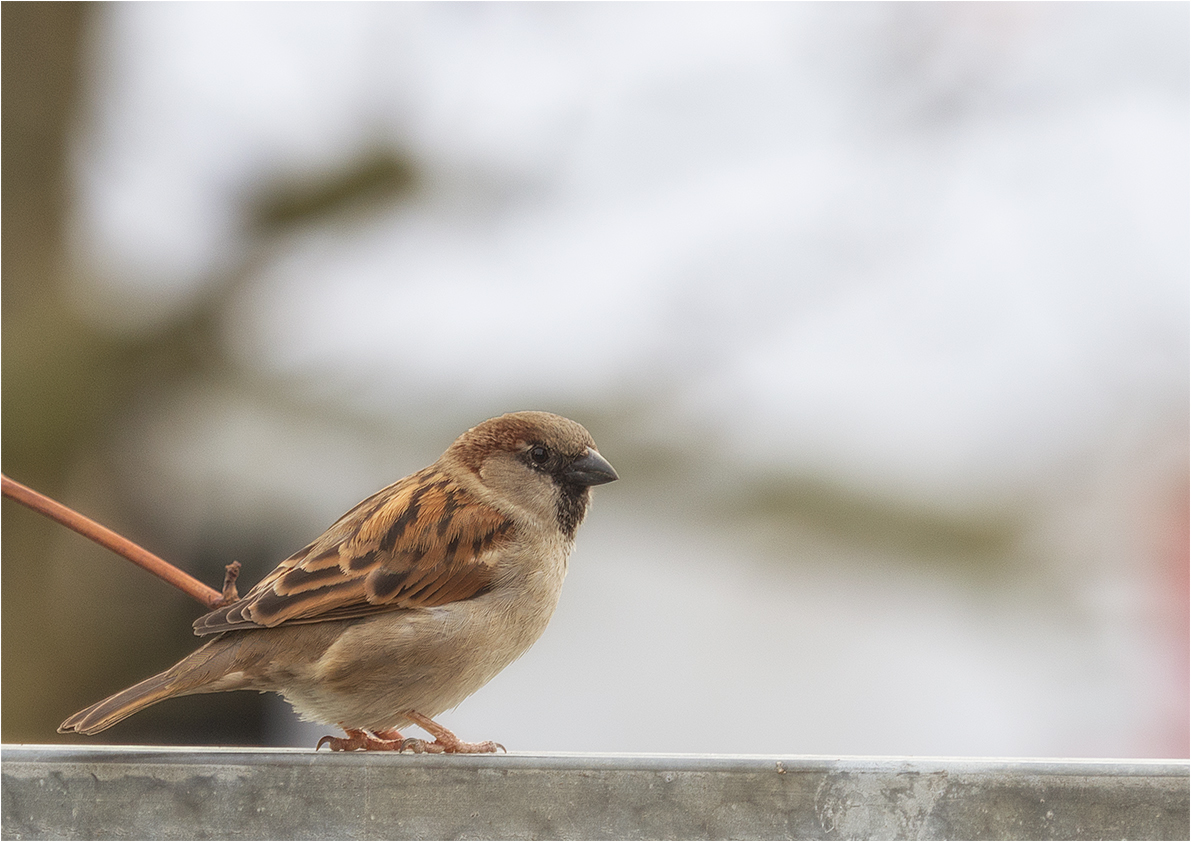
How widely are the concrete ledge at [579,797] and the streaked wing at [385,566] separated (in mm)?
489

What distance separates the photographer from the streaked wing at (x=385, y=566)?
173 centimetres

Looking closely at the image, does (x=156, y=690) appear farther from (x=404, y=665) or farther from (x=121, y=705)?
(x=404, y=665)

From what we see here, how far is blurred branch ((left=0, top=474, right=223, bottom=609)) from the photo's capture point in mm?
1131

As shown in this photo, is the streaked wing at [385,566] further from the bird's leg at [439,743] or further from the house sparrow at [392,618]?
the bird's leg at [439,743]

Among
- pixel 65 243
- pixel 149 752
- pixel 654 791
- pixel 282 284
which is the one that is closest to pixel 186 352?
pixel 282 284

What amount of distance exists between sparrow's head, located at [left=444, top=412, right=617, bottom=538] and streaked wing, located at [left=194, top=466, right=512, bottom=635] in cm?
8

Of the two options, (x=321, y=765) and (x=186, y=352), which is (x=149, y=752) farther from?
(x=186, y=352)

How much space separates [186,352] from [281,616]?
185cm

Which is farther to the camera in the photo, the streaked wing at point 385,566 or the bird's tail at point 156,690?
the streaked wing at point 385,566

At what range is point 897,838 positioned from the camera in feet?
3.93

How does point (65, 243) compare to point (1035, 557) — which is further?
point (65, 243)

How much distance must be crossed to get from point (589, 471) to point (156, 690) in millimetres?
773

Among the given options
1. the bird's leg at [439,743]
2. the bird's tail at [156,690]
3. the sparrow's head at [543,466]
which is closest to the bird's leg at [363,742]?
the bird's leg at [439,743]

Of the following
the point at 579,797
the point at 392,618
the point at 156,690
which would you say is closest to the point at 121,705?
the point at 156,690
